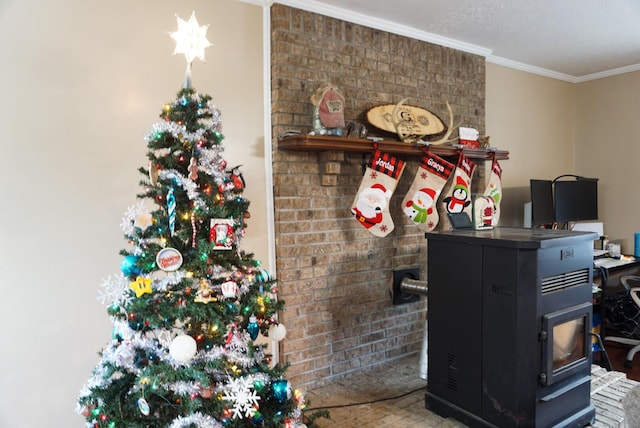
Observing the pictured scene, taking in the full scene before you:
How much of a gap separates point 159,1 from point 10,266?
1.41 meters

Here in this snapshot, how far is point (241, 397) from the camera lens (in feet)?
4.57

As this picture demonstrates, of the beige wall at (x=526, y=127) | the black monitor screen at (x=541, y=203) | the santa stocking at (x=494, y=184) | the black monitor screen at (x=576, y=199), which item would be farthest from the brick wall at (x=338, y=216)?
the black monitor screen at (x=576, y=199)

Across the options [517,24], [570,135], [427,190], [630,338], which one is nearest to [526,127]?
[570,135]

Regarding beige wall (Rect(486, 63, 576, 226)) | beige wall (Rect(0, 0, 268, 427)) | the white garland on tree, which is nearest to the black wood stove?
the white garland on tree

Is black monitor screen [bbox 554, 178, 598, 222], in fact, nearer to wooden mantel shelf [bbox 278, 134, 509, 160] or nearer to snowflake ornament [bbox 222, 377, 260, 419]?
wooden mantel shelf [bbox 278, 134, 509, 160]

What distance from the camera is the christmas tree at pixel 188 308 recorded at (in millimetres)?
1411

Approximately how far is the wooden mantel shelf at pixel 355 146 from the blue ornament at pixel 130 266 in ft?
3.66

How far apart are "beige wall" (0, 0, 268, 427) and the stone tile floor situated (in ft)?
4.09

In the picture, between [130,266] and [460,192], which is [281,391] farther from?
[460,192]

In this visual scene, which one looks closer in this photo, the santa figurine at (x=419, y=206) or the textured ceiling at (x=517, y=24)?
the textured ceiling at (x=517, y=24)

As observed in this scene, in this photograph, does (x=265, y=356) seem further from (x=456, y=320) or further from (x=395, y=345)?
(x=395, y=345)

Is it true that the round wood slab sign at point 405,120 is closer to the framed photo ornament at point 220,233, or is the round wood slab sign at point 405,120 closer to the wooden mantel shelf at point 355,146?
the wooden mantel shelf at point 355,146

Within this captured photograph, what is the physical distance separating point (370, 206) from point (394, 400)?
1112mm

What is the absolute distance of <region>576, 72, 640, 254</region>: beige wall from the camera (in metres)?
3.93
